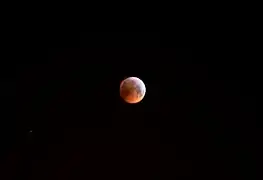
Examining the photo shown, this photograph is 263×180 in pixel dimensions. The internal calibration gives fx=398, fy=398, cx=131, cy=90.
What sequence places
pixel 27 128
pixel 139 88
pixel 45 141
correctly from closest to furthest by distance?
pixel 139 88, pixel 27 128, pixel 45 141

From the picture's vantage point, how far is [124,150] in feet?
27.3

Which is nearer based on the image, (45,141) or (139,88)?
(139,88)

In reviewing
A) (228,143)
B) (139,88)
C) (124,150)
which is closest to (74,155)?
(124,150)

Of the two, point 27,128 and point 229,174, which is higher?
point 27,128

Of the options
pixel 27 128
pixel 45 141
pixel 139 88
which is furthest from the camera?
pixel 45 141

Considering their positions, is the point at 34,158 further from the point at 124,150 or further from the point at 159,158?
the point at 159,158

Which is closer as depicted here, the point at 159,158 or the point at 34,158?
the point at 34,158

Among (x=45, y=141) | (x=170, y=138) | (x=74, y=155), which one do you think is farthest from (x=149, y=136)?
(x=45, y=141)

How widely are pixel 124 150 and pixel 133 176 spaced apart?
597 mm

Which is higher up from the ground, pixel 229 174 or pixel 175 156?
pixel 175 156

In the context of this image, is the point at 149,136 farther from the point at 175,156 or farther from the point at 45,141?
the point at 45,141

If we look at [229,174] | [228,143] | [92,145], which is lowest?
[229,174]

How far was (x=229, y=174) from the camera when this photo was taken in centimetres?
771

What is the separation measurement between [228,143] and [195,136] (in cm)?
67
